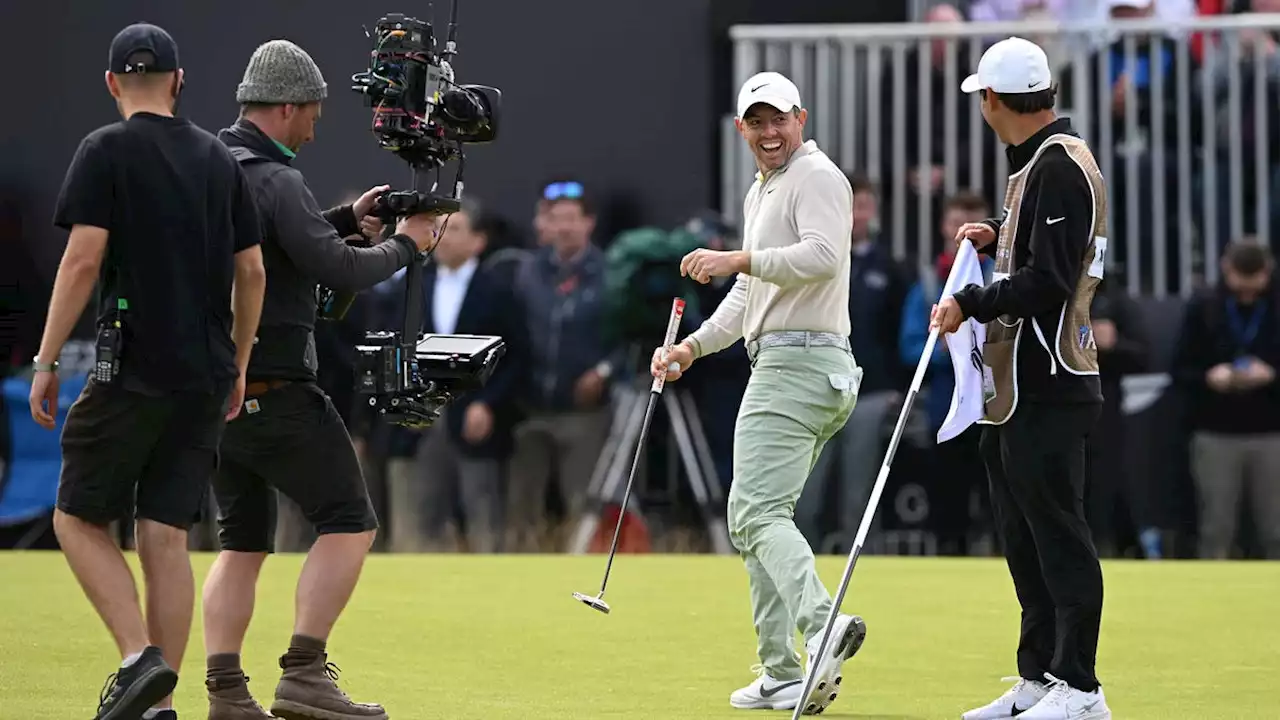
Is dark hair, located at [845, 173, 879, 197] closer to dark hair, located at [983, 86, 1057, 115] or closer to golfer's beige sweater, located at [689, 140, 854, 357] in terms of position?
golfer's beige sweater, located at [689, 140, 854, 357]

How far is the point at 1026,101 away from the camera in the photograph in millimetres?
6668

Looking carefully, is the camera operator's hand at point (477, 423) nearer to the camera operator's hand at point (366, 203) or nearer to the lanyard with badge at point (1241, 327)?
the lanyard with badge at point (1241, 327)

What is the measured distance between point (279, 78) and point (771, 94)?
1637mm

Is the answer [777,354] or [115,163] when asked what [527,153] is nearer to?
[777,354]

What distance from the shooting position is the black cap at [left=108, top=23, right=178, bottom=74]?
5973 millimetres

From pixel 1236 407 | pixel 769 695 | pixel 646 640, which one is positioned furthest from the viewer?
pixel 1236 407

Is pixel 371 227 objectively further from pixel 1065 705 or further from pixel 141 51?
pixel 1065 705

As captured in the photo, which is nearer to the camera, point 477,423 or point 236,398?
point 236,398

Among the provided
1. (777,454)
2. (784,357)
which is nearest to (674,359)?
(784,357)

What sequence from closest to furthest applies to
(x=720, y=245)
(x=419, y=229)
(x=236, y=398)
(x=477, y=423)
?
(x=236, y=398) < (x=419, y=229) < (x=720, y=245) < (x=477, y=423)

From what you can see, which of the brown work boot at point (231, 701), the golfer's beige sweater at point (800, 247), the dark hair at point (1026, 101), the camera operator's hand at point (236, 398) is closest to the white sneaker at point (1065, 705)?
the golfer's beige sweater at point (800, 247)

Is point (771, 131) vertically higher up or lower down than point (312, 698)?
higher up

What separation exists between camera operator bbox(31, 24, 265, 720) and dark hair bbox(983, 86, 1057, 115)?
2.34 m

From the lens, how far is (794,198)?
7.20 m
